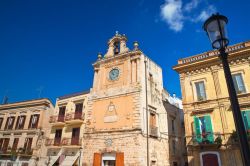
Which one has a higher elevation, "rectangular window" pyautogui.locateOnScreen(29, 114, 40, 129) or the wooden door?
"rectangular window" pyautogui.locateOnScreen(29, 114, 40, 129)

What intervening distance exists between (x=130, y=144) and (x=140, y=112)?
9.69 feet

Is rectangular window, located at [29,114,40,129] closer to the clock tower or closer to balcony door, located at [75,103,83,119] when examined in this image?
balcony door, located at [75,103,83,119]

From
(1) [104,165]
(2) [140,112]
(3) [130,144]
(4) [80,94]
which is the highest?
(4) [80,94]

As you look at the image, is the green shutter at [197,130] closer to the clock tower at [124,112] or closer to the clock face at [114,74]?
the clock tower at [124,112]

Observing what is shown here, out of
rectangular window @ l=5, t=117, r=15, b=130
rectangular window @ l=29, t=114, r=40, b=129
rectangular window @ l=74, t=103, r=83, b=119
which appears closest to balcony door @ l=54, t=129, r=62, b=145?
rectangular window @ l=74, t=103, r=83, b=119

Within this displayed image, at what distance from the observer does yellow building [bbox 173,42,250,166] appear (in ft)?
49.1

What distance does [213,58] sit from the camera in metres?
17.5

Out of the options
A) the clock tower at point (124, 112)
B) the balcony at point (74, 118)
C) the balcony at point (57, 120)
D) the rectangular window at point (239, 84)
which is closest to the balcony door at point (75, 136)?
the balcony at point (74, 118)

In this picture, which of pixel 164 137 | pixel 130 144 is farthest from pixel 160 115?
pixel 130 144

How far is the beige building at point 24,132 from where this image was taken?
26275mm

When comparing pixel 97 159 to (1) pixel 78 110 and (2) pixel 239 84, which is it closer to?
(1) pixel 78 110

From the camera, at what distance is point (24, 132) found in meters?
28.5

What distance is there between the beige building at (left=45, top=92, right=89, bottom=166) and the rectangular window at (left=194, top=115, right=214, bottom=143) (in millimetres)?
12522

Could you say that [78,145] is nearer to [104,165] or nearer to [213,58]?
[104,165]
